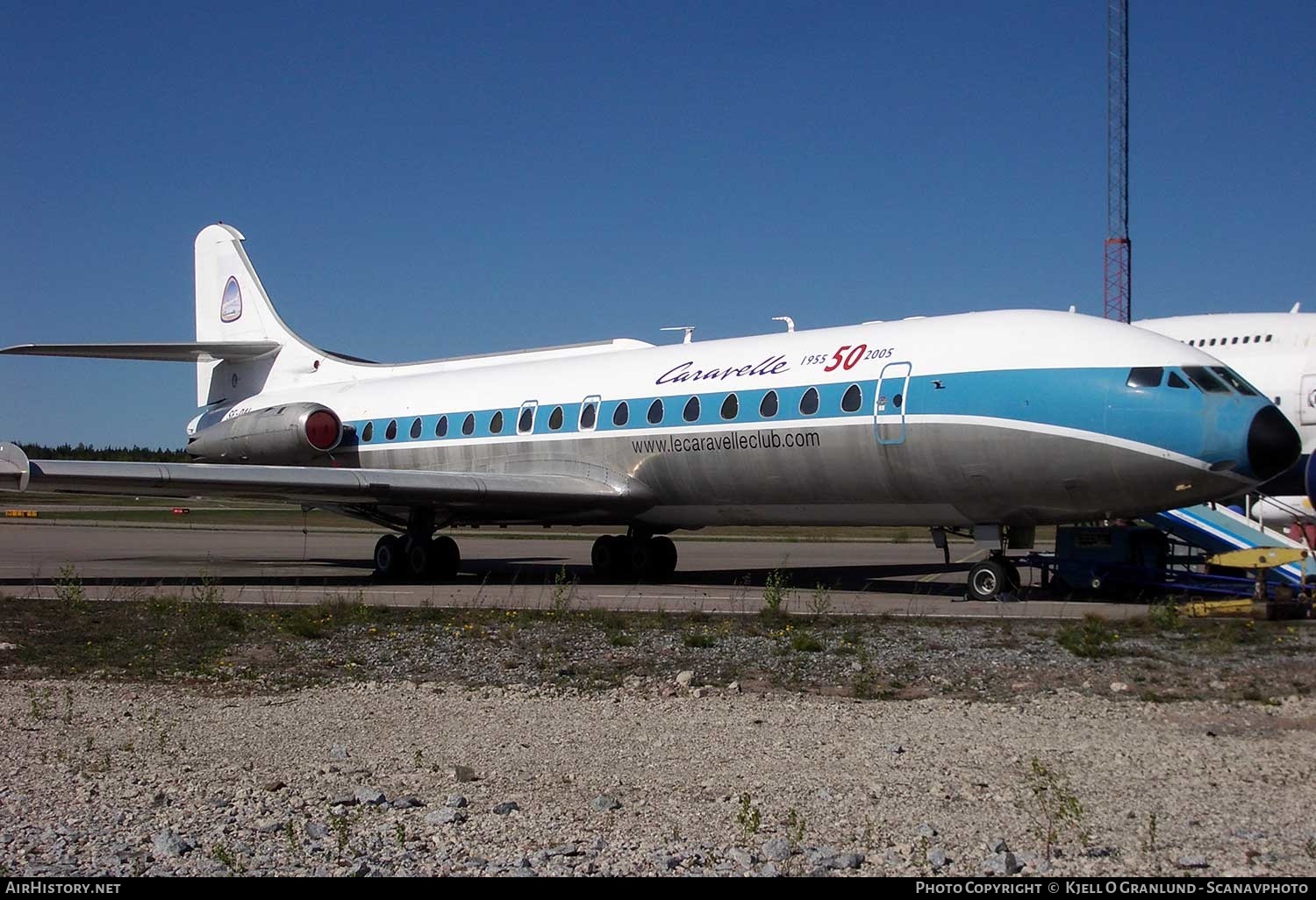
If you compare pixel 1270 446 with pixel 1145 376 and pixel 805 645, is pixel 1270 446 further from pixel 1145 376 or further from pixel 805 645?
pixel 805 645

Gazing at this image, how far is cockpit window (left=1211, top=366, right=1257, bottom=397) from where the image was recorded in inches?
545

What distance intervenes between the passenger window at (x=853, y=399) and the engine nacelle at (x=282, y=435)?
464 inches

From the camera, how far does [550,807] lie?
582 centimetres

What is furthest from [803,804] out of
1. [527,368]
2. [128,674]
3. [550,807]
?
[527,368]

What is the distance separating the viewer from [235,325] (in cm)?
2873

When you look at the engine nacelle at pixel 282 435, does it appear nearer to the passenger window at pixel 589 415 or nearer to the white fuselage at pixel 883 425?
the white fuselage at pixel 883 425

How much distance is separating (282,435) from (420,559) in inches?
206

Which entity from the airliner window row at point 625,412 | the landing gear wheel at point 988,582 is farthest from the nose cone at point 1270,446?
the airliner window row at point 625,412

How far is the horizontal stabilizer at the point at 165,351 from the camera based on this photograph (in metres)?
23.9

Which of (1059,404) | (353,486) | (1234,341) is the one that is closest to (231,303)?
(353,486)

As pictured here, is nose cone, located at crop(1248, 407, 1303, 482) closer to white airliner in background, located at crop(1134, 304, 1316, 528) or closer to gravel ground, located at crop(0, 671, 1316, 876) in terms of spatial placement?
gravel ground, located at crop(0, 671, 1316, 876)

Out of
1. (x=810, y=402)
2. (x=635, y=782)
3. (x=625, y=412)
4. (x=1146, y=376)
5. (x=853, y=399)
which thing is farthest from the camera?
→ (x=625, y=412)

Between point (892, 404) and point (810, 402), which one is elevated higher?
point (810, 402)
